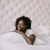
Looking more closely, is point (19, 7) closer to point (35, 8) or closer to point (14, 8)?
point (14, 8)

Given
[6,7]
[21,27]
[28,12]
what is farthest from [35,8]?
[21,27]

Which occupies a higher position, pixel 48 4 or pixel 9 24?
pixel 48 4

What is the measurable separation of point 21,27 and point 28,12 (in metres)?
0.71

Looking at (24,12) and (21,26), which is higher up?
(24,12)

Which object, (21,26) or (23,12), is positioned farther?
(23,12)

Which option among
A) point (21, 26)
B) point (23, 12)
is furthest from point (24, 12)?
point (21, 26)

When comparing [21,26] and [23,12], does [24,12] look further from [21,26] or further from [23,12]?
[21,26]

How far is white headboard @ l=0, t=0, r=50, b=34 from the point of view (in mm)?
1638

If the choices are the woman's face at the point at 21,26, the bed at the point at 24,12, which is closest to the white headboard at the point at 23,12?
the bed at the point at 24,12

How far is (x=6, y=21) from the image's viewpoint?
1647 mm

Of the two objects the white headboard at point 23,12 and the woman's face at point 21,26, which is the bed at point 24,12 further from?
the woman's face at point 21,26

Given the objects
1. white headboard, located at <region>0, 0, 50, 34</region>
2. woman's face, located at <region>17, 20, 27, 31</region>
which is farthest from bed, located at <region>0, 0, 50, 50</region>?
woman's face, located at <region>17, 20, 27, 31</region>

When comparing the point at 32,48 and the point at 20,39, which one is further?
the point at 20,39

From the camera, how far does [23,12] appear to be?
1.83 m
